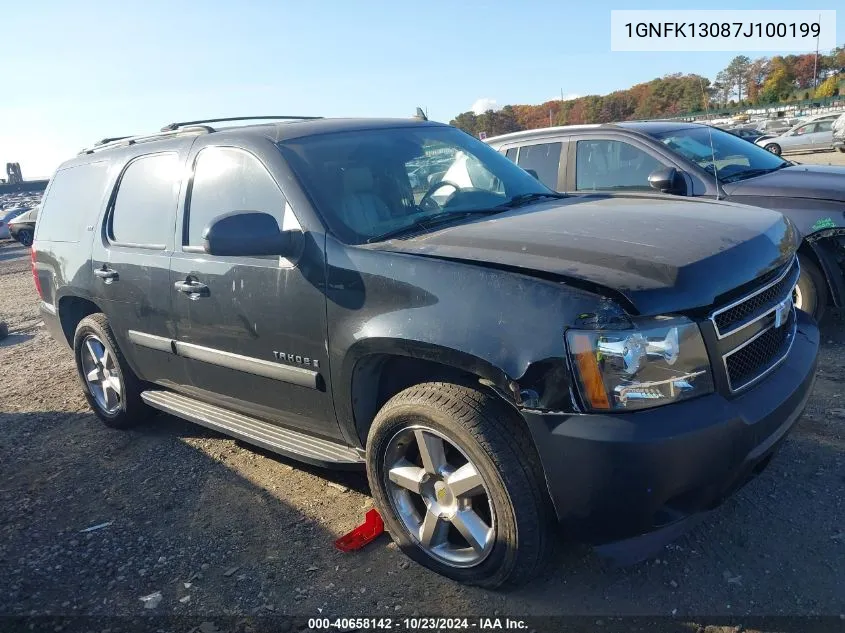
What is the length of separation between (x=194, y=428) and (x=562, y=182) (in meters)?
3.81

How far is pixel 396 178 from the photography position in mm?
3471

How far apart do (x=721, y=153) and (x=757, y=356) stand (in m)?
3.87

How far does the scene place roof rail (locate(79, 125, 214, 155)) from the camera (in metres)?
3.93

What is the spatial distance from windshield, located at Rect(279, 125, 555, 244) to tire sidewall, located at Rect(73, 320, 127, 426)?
6.81ft

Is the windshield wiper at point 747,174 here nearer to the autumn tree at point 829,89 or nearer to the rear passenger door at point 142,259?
the rear passenger door at point 142,259

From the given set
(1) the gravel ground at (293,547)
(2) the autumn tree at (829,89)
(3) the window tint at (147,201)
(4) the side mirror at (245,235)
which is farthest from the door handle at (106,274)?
(2) the autumn tree at (829,89)

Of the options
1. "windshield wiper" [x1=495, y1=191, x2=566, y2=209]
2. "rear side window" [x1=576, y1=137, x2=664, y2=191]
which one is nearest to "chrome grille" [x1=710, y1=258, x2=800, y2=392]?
"windshield wiper" [x1=495, y1=191, x2=566, y2=209]

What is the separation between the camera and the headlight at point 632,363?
220cm

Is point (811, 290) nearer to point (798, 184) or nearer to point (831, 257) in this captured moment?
point (831, 257)

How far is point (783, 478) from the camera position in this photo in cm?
329

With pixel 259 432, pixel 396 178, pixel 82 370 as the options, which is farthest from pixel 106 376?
pixel 396 178

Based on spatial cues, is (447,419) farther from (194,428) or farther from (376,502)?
(194,428)

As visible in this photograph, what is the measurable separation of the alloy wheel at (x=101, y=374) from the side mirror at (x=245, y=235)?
83.6 inches

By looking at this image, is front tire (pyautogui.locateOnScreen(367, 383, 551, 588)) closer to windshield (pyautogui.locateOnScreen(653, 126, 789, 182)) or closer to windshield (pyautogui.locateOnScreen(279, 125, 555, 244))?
windshield (pyautogui.locateOnScreen(279, 125, 555, 244))
